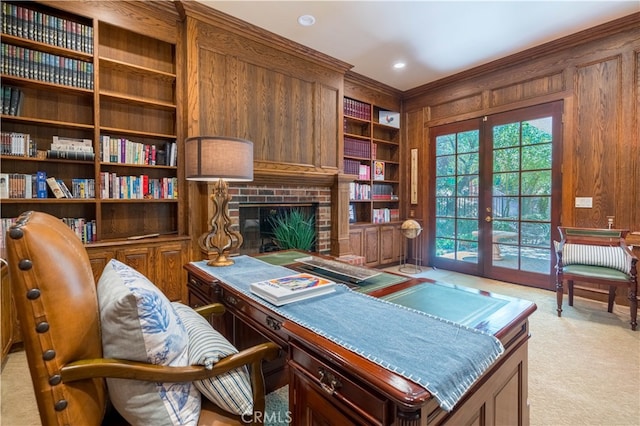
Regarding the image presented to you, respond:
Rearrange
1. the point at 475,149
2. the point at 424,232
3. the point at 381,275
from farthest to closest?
the point at 424,232 → the point at 475,149 → the point at 381,275

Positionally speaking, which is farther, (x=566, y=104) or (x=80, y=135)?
(x=566, y=104)

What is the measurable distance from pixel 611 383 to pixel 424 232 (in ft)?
10.7

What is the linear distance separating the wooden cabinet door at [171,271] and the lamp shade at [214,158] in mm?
1372

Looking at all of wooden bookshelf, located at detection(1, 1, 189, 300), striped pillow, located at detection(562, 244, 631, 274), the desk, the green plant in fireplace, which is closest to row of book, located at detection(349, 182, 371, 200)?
the green plant in fireplace

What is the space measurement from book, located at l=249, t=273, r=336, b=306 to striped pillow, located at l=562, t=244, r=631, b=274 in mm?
2995

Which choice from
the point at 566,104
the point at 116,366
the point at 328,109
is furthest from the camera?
the point at 328,109

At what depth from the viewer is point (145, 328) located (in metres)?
0.81

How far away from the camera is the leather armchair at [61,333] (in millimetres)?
714

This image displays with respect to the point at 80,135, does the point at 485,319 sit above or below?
below

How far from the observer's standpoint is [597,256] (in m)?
2.88

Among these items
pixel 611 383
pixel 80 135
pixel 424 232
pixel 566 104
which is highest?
pixel 566 104

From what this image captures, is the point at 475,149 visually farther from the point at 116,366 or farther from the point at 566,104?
the point at 116,366

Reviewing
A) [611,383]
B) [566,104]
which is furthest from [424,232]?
[611,383]

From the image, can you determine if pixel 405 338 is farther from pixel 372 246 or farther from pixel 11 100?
pixel 372 246
